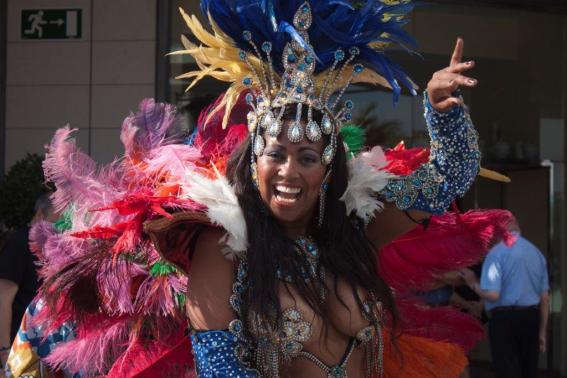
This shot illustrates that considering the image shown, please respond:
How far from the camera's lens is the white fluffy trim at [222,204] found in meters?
2.80

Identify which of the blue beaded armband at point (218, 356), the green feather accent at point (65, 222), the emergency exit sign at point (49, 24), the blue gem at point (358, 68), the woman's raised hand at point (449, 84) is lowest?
the blue beaded armband at point (218, 356)

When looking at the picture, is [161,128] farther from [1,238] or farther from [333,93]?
[1,238]

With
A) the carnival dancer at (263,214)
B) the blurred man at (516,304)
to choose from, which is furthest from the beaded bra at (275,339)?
the blurred man at (516,304)

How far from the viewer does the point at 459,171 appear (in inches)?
117

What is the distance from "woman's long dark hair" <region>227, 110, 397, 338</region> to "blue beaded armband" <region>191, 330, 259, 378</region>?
10cm

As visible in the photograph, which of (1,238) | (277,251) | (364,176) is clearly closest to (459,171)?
(364,176)

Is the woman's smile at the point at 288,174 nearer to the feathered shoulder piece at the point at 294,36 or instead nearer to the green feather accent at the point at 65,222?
the feathered shoulder piece at the point at 294,36

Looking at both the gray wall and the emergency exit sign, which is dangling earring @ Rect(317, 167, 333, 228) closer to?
the gray wall

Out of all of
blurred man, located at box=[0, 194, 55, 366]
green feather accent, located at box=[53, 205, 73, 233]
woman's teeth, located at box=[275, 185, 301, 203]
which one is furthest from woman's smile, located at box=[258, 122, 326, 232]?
blurred man, located at box=[0, 194, 55, 366]

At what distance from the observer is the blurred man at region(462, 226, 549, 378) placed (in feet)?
22.6

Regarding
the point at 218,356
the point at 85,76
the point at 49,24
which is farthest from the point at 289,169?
the point at 49,24

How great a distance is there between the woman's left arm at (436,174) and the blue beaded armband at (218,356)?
649 millimetres

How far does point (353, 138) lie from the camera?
11.5 ft

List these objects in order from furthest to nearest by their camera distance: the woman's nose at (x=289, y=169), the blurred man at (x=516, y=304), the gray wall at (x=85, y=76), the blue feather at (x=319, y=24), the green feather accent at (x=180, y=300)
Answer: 1. the gray wall at (x=85, y=76)
2. the blurred man at (x=516, y=304)
3. the green feather accent at (x=180, y=300)
4. the blue feather at (x=319, y=24)
5. the woman's nose at (x=289, y=169)
